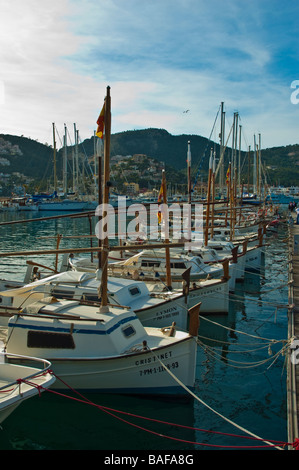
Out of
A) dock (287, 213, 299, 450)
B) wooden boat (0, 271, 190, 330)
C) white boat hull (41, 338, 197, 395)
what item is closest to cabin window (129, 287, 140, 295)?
wooden boat (0, 271, 190, 330)

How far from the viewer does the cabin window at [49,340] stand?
1288 cm

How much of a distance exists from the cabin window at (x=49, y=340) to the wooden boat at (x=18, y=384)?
2.49 feet

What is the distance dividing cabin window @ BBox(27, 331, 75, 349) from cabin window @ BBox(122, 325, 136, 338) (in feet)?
5.62

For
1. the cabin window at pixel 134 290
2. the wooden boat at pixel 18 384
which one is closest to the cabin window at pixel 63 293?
the cabin window at pixel 134 290

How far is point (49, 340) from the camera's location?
1302 centimetres

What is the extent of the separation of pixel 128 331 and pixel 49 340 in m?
2.59

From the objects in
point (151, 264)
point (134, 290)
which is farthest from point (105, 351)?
point (151, 264)

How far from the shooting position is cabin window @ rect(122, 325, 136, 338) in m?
13.3

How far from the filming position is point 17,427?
466 inches

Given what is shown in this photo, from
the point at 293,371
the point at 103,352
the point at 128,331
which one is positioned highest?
the point at 128,331

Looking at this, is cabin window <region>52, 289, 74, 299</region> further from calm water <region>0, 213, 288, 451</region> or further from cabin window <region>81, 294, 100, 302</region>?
calm water <region>0, 213, 288, 451</region>

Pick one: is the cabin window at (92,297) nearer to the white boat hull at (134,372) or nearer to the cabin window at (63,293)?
the cabin window at (63,293)

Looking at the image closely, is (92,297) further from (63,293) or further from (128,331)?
A: (128,331)

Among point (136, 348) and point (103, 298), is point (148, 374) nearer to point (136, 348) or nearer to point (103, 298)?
point (136, 348)
